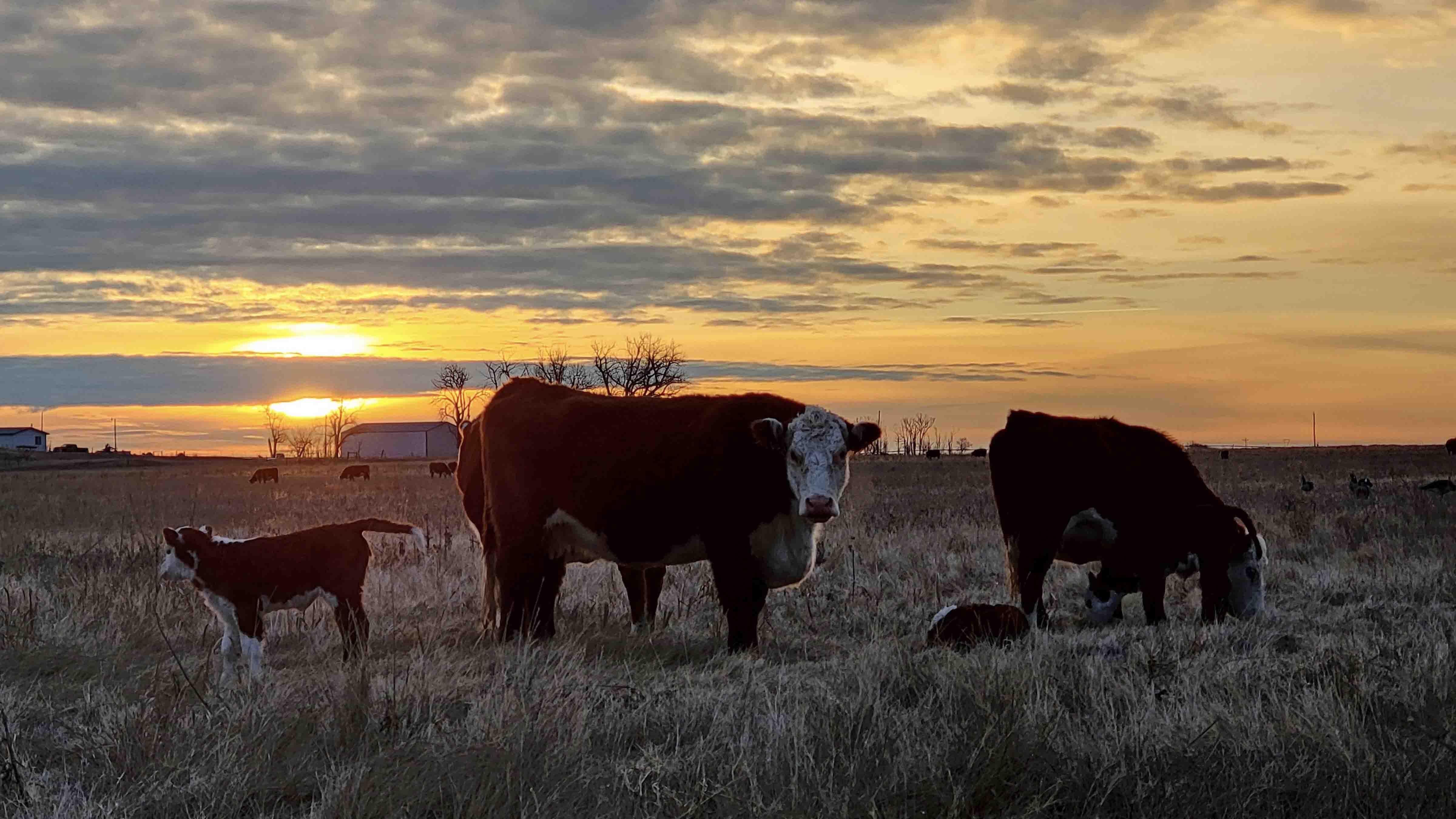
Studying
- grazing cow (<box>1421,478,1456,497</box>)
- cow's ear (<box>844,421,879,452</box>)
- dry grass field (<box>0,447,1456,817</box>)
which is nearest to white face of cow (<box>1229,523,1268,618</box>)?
dry grass field (<box>0,447,1456,817</box>)

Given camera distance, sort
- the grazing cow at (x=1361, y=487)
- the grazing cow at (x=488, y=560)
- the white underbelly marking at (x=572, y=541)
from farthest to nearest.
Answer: the grazing cow at (x=1361, y=487), the grazing cow at (x=488, y=560), the white underbelly marking at (x=572, y=541)

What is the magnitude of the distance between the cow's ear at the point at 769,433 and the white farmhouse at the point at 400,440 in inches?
5956

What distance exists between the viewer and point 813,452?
31.0 ft

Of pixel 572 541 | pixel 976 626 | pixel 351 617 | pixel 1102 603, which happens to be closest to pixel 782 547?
pixel 976 626

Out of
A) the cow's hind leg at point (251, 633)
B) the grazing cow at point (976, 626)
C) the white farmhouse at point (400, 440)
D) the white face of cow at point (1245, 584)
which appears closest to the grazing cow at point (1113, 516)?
the white face of cow at point (1245, 584)

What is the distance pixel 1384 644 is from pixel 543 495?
6.05 m

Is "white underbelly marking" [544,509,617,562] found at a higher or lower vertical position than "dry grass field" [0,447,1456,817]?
higher

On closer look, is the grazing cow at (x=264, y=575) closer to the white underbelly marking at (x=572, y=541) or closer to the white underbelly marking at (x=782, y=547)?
the white underbelly marking at (x=572, y=541)

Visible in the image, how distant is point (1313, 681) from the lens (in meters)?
7.77

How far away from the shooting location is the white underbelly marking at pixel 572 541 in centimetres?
1041

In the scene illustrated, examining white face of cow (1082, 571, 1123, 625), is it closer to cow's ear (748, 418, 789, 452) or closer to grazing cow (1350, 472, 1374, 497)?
cow's ear (748, 418, 789, 452)

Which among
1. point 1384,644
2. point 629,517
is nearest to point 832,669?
point 629,517

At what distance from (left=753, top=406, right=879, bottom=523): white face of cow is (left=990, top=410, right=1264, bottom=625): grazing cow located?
2.65 meters

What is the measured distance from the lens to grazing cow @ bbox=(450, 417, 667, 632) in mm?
11172
